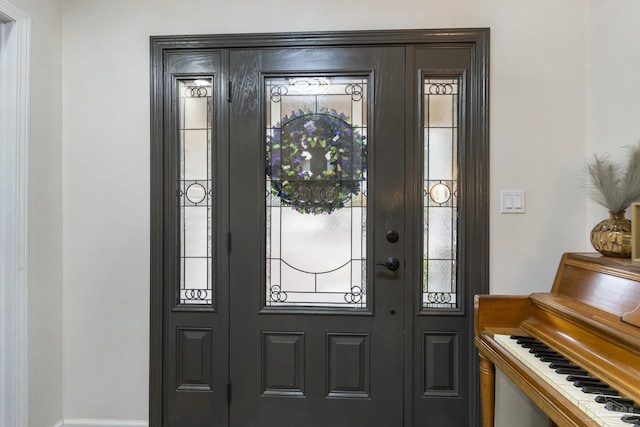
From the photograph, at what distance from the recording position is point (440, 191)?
1881 mm

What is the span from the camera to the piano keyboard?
2.84ft

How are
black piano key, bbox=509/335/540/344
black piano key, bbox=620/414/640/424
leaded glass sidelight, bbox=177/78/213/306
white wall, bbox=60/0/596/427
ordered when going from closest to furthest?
black piano key, bbox=620/414/640/424, black piano key, bbox=509/335/540/344, white wall, bbox=60/0/596/427, leaded glass sidelight, bbox=177/78/213/306

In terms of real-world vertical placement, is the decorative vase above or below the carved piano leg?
above

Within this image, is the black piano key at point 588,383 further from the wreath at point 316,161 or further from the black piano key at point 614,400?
the wreath at point 316,161

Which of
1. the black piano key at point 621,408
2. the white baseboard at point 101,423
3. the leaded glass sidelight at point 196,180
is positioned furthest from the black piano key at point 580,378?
the white baseboard at point 101,423

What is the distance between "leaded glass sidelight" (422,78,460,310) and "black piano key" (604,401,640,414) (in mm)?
990

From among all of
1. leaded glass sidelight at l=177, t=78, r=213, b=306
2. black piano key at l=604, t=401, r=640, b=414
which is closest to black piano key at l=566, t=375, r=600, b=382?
black piano key at l=604, t=401, r=640, b=414

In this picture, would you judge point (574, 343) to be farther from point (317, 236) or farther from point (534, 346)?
point (317, 236)

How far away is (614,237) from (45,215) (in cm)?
269

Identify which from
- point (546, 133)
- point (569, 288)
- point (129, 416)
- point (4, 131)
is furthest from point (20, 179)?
point (546, 133)

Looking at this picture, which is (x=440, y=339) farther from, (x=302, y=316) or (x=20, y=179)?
(x=20, y=179)

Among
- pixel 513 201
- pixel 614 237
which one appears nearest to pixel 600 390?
pixel 614 237

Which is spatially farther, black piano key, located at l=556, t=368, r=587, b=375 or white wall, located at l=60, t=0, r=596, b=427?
white wall, located at l=60, t=0, r=596, b=427

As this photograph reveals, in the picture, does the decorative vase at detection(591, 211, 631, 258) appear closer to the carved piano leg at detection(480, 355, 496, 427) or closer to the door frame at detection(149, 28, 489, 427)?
the door frame at detection(149, 28, 489, 427)
